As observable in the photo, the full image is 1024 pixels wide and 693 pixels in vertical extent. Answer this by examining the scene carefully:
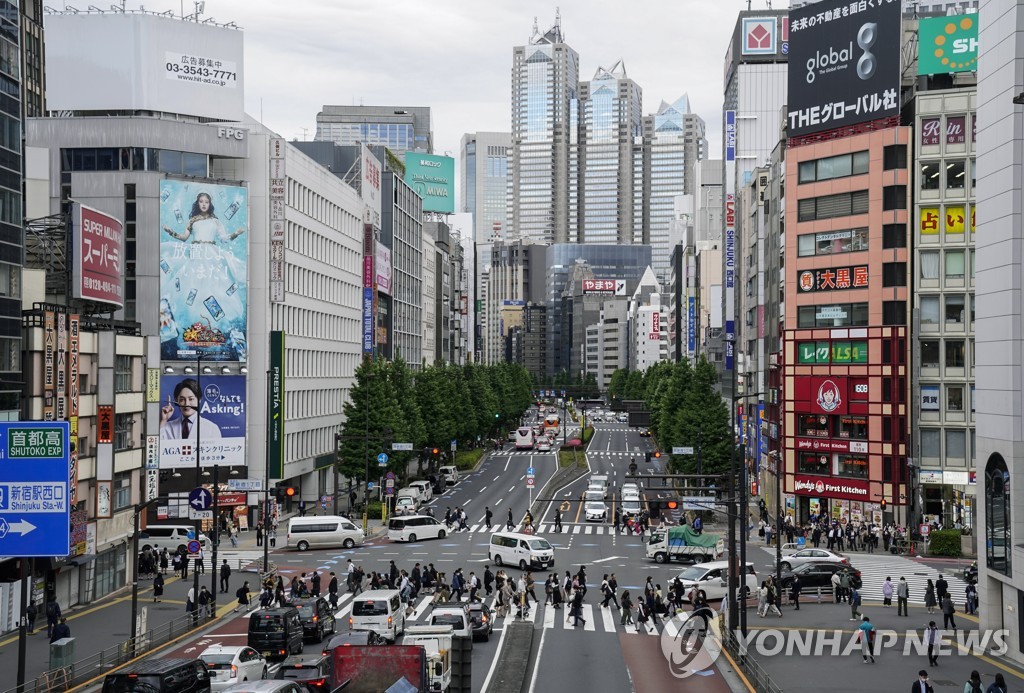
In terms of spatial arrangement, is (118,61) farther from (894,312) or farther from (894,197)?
(894,312)

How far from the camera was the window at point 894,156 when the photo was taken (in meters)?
68.9

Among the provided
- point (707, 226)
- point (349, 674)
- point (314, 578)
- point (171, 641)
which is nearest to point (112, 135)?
point (314, 578)

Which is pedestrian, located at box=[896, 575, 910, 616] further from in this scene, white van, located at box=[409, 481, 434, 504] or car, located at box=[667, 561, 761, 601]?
white van, located at box=[409, 481, 434, 504]

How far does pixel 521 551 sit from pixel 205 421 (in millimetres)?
28744

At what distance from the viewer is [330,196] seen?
9288 centimetres

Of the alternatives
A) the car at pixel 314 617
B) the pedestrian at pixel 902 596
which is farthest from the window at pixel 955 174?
the car at pixel 314 617

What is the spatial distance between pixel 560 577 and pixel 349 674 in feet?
95.9

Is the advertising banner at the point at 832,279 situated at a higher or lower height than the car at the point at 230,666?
higher

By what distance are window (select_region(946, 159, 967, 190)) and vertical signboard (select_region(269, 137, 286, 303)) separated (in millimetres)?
44226

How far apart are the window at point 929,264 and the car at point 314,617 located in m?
45.9

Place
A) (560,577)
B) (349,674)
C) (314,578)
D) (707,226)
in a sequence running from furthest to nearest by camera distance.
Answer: (707,226) < (560,577) < (314,578) < (349,674)

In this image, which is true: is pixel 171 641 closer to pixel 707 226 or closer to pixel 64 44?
pixel 64 44

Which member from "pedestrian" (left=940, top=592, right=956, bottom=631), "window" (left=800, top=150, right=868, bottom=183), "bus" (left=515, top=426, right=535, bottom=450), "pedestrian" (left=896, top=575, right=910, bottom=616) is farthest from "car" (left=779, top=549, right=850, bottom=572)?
"bus" (left=515, top=426, right=535, bottom=450)

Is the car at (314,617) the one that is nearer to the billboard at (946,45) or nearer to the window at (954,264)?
the window at (954,264)
